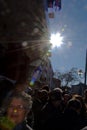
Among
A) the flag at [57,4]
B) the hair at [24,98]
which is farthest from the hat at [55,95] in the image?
the flag at [57,4]

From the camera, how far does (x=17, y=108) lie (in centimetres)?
477

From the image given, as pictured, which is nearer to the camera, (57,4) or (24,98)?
(24,98)

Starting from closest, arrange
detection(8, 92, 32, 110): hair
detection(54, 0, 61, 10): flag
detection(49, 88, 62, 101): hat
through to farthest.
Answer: detection(8, 92, 32, 110): hair
detection(49, 88, 62, 101): hat
detection(54, 0, 61, 10): flag

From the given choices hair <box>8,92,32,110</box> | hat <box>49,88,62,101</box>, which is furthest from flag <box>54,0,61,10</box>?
hair <box>8,92,32,110</box>

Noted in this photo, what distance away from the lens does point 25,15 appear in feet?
61.2

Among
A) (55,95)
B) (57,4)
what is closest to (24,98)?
(55,95)

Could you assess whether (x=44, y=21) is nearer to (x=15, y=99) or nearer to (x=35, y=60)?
(x=35, y=60)

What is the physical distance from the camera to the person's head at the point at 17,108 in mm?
4688

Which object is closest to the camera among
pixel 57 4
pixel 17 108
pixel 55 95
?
pixel 17 108

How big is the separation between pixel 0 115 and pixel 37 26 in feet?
52.5

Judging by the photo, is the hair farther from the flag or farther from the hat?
the flag

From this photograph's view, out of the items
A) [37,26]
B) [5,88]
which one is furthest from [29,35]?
[5,88]

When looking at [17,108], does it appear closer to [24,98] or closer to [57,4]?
[24,98]

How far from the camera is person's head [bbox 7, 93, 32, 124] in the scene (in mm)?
4688
